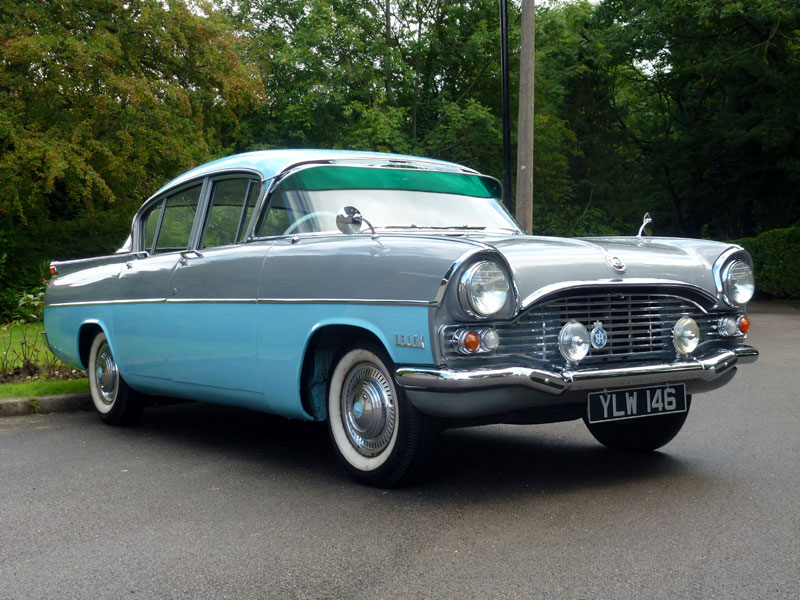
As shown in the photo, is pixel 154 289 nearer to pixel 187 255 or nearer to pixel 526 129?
pixel 187 255

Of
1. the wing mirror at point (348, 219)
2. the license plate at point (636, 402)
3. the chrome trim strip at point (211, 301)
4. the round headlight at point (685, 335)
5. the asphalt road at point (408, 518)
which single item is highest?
the wing mirror at point (348, 219)

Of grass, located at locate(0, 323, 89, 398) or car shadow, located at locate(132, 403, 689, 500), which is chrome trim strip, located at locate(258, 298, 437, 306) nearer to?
car shadow, located at locate(132, 403, 689, 500)

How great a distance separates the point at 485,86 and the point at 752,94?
9.78 meters

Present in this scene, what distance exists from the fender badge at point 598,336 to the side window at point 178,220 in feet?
9.76

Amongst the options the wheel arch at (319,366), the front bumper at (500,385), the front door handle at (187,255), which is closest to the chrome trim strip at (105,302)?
the front door handle at (187,255)

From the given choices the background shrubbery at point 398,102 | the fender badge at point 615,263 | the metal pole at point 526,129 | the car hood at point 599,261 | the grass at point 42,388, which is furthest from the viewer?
the background shrubbery at point 398,102

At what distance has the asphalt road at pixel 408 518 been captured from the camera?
3.58 metres

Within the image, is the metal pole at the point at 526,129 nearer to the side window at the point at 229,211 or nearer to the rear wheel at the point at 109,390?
the rear wheel at the point at 109,390

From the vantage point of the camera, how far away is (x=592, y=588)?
3.46 metres

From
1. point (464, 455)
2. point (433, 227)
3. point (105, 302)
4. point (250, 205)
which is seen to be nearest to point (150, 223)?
point (105, 302)

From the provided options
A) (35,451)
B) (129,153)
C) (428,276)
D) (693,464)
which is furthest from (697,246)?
(129,153)

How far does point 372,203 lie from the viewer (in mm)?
5730

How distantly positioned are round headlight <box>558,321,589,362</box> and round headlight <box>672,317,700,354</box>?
0.64 meters

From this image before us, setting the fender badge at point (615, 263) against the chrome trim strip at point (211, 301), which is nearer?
the fender badge at point (615, 263)
